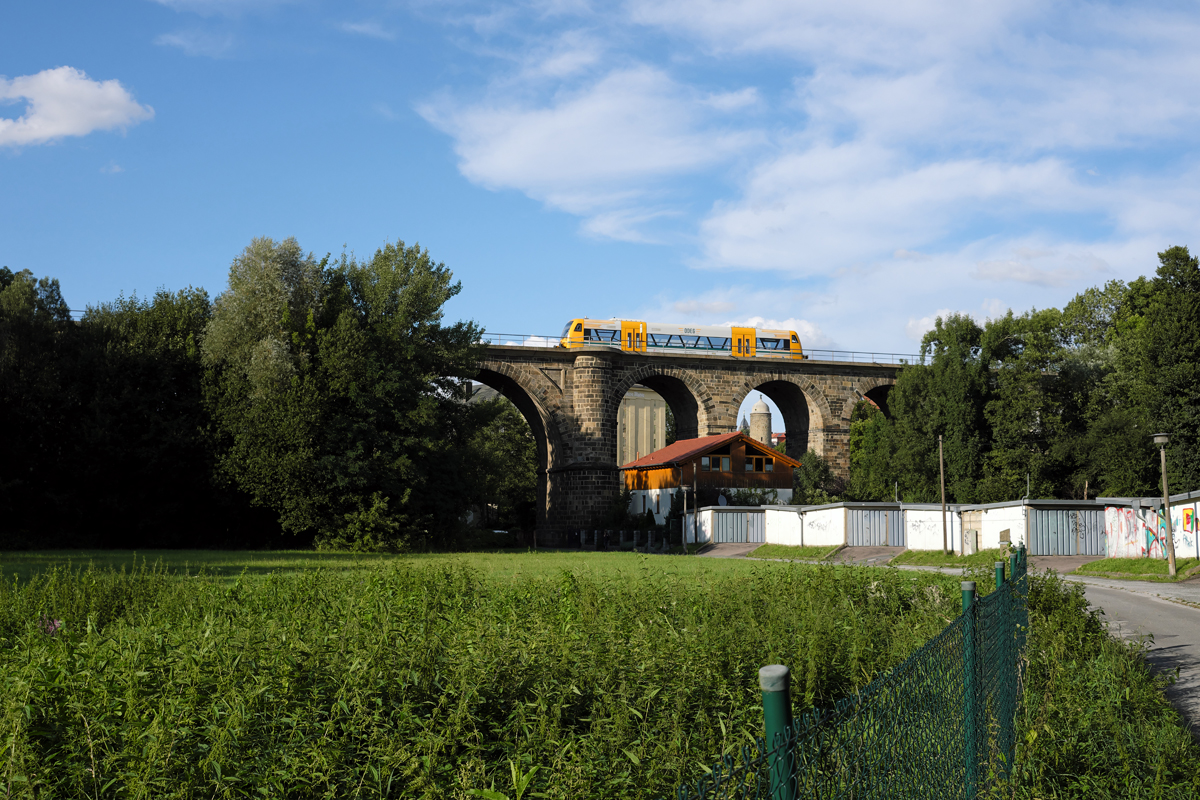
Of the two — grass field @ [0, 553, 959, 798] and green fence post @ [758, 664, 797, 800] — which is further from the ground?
green fence post @ [758, 664, 797, 800]

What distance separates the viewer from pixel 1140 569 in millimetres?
24906

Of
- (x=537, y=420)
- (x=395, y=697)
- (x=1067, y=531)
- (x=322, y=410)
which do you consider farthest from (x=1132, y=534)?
(x=537, y=420)

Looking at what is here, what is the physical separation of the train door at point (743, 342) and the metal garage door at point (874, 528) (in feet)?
66.5

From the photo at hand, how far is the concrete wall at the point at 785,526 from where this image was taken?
39.8 meters

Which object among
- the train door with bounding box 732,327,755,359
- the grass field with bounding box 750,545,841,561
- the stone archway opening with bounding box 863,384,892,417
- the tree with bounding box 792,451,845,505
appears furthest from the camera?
the stone archway opening with bounding box 863,384,892,417

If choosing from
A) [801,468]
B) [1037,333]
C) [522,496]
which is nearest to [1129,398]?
[1037,333]

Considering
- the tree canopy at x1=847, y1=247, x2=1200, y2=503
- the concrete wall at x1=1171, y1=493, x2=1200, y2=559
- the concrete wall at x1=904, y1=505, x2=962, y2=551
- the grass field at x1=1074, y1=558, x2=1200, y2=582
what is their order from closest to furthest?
the grass field at x1=1074, y1=558, x2=1200, y2=582
the concrete wall at x1=1171, y1=493, x2=1200, y2=559
the concrete wall at x1=904, y1=505, x2=962, y2=551
the tree canopy at x1=847, y1=247, x2=1200, y2=503

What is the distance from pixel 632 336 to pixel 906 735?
51553 millimetres

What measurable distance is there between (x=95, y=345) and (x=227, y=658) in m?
32.7

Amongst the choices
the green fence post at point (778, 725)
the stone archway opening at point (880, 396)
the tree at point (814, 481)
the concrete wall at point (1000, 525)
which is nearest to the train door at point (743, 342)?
the tree at point (814, 481)

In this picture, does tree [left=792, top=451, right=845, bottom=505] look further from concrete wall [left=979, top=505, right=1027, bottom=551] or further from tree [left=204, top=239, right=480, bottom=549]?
tree [left=204, top=239, right=480, bottom=549]

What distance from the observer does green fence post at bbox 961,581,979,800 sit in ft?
13.0

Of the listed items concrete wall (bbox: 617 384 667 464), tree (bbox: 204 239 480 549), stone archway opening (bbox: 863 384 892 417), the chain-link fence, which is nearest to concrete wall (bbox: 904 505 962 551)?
tree (bbox: 204 239 480 549)

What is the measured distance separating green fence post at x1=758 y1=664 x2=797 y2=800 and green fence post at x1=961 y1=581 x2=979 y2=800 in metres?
2.27
